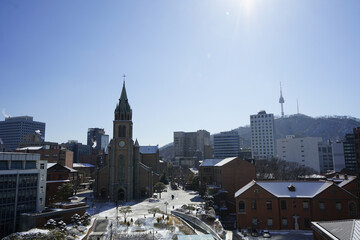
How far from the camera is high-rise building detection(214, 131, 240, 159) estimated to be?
167m

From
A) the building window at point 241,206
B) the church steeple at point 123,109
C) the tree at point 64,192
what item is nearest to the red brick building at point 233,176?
the building window at point 241,206

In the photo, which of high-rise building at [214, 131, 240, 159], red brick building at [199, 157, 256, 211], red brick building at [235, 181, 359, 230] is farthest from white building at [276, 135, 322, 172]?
red brick building at [235, 181, 359, 230]

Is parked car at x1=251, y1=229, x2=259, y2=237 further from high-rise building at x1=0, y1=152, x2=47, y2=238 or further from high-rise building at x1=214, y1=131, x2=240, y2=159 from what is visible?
high-rise building at x1=214, y1=131, x2=240, y2=159

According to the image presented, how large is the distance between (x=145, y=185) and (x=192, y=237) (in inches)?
1650

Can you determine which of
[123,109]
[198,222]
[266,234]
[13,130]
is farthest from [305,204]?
[13,130]

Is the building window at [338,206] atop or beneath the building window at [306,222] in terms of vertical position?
atop

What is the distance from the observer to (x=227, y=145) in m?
168

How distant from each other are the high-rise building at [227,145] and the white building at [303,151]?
1116 inches

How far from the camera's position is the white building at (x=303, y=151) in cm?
14112

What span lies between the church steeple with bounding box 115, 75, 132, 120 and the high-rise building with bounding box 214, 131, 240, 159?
107m

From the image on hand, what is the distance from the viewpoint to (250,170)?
203 feet

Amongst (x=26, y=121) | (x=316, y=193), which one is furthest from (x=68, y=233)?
(x=26, y=121)

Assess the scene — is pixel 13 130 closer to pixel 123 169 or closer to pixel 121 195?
pixel 123 169

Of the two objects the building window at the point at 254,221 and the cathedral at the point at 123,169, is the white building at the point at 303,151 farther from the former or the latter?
the building window at the point at 254,221
